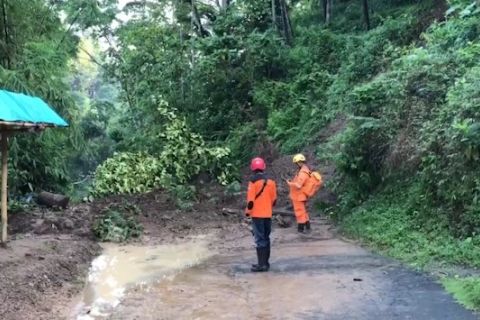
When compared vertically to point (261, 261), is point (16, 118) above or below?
above

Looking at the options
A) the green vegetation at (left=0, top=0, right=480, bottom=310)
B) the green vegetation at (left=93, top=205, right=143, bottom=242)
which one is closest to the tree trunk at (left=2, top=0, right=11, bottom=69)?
the green vegetation at (left=0, top=0, right=480, bottom=310)

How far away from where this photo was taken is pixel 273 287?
7941 millimetres

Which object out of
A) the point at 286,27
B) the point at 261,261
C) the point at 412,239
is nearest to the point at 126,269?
the point at 261,261

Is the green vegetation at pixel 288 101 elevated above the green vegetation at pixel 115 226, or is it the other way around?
the green vegetation at pixel 288 101

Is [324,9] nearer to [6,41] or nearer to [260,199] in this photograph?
[6,41]

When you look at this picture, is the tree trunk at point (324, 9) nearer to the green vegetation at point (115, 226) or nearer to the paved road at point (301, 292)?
the green vegetation at point (115, 226)

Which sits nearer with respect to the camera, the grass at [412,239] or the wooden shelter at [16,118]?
the grass at [412,239]

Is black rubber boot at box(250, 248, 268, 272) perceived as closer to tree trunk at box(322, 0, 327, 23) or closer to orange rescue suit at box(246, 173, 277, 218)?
orange rescue suit at box(246, 173, 277, 218)

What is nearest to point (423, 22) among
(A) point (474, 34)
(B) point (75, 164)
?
(A) point (474, 34)

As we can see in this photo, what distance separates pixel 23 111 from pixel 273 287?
5020 millimetres

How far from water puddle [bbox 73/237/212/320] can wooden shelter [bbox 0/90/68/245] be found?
1.92m

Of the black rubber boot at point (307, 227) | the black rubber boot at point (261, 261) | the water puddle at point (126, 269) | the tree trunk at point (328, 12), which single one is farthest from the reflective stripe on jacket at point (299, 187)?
the tree trunk at point (328, 12)

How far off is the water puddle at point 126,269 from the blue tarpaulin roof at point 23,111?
8.75 ft

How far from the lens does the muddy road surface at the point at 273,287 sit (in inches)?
263
